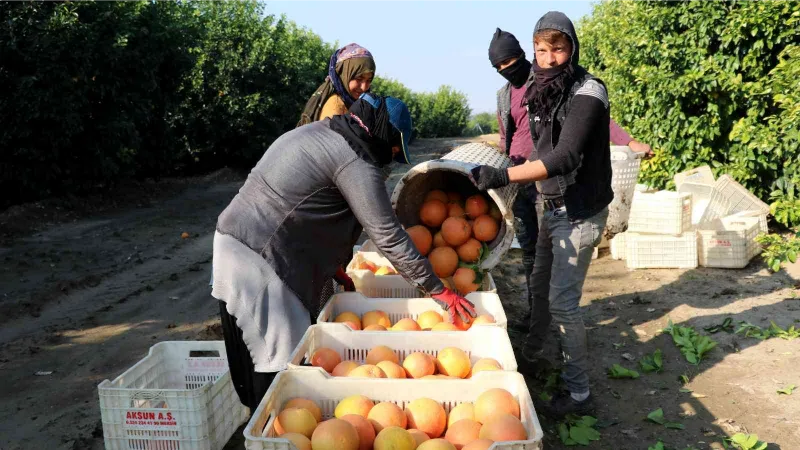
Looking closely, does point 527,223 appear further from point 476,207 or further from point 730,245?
point 730,245

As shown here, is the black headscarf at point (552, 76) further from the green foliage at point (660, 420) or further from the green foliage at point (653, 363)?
the green foliage at point (653, 363)

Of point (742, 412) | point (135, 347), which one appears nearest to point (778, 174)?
point (742, 412)

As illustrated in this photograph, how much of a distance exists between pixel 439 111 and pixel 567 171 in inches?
1844

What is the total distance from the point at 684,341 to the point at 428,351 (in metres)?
2.90

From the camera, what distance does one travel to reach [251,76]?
17.3 meters

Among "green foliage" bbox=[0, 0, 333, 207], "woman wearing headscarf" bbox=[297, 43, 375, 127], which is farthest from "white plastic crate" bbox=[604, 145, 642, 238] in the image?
"green foliage" bbox=[0, 0, 333, 207]

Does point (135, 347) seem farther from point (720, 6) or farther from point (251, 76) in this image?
point (251, 76)

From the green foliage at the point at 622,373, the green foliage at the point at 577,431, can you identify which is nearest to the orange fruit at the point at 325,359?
the green foliage at the point at 577,431

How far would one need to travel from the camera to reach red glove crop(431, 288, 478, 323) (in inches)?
113

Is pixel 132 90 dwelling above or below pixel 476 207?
above

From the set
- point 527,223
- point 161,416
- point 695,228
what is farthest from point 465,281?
point 695,228

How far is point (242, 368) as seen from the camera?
2992 millimetres

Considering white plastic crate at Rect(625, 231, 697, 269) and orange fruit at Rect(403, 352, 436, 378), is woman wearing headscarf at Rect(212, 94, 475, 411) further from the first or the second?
white plastic crate at Rect(625, 231, 697, 269)

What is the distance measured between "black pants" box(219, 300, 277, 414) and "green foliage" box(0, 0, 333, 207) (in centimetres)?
799
